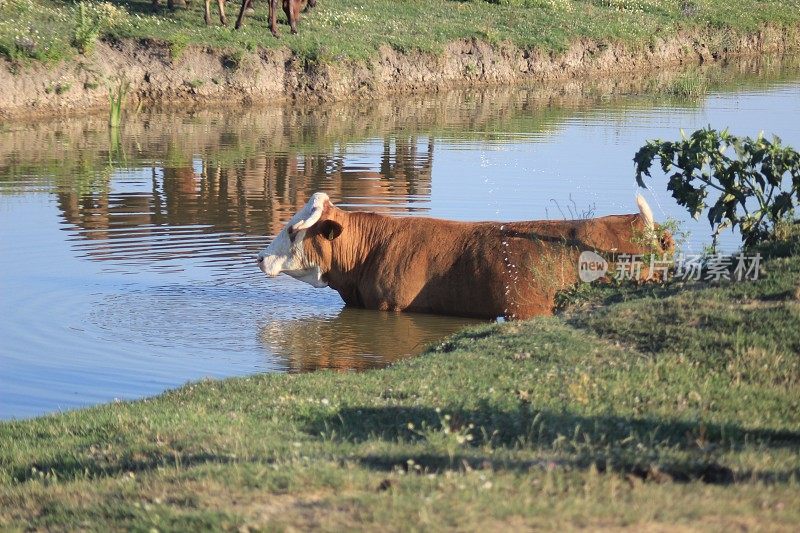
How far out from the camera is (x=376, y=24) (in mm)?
35406

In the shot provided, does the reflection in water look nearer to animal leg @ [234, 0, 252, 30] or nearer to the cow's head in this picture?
the cow's head

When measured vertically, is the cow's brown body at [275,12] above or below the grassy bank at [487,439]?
above

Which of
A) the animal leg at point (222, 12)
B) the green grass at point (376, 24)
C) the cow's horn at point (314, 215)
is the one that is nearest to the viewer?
the cow's horn at point (314, 215)

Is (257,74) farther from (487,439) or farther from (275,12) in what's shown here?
(487,439)

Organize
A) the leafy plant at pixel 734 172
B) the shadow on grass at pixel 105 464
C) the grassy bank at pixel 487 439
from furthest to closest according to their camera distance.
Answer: the leafy plant at pixel 734 172 < the shadow on grass at pixel 105 464 < the grassy bank at pixel 487 439

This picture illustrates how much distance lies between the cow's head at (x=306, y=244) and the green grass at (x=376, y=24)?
1519cm

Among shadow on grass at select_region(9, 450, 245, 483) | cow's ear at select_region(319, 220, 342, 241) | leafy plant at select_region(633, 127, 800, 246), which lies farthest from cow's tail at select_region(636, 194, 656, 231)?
shadow on grass at select_region(9, 450, 245, 483)

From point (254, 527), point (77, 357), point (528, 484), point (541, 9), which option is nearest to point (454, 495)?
point (528, 484)

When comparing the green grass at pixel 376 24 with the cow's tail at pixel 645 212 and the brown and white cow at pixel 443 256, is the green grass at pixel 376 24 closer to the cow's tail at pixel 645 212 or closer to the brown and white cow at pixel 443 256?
the brown and white cow at pixel 443 256

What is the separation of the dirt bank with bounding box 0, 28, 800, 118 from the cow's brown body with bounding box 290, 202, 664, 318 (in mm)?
15138

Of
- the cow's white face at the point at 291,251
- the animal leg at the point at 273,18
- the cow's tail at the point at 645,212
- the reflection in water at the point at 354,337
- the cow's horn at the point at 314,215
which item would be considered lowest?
the reflection in water at the point at 354,337

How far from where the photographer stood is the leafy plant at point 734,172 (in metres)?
10.7

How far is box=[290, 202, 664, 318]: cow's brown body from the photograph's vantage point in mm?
11555

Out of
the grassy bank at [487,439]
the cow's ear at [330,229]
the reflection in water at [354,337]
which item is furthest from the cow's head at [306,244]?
the grassy bank at [487,439]
